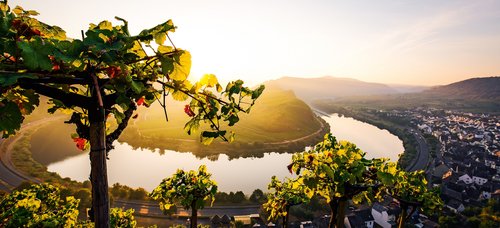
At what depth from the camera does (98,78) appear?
2156mm

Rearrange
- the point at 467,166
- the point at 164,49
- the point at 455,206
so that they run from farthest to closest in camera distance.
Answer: the point at 467,166
the point at 455,206
the point at 164,49

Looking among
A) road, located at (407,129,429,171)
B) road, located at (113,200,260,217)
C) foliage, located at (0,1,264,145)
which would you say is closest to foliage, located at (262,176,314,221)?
foliage, located at (0,1,264,145)

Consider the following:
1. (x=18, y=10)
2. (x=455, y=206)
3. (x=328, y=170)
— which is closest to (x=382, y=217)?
(x=455, y=206)

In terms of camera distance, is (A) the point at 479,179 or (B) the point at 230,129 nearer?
(A) the point at 479,179

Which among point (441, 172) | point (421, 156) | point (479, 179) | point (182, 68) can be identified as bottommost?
point (479, 179)

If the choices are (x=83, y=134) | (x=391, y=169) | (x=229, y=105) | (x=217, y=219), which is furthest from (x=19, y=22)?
(x=217, y=219)

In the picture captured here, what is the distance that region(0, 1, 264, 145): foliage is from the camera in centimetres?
161

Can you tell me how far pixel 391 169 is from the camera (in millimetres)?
4801

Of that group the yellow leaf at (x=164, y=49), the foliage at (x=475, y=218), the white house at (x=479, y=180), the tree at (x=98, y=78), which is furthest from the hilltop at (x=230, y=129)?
the yellow leaf at (x=164, y=49)

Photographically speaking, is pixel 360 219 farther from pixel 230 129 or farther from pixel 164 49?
pixel 230 129

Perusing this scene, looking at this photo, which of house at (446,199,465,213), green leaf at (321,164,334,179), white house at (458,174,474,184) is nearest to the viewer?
green leaf at (321,164,334,179)

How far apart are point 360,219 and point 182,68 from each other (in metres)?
45.7

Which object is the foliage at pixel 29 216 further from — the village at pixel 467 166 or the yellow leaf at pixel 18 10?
the village at pixel 467 166

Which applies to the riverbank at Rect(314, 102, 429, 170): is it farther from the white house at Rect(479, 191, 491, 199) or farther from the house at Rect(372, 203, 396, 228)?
the white house at Rect(479, 191, 491, 199)
